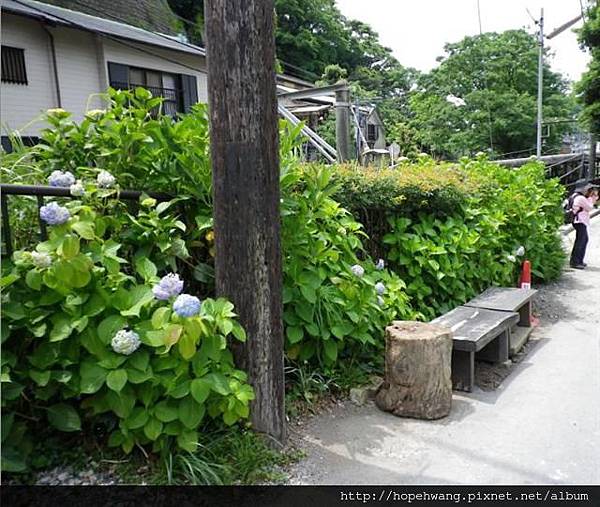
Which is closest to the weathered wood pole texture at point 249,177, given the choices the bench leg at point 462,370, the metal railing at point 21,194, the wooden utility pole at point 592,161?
the metal railing at point 21,194

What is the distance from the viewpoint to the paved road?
A: 260 cm

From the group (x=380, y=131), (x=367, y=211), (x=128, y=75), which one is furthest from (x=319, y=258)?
(x=380, y=131)

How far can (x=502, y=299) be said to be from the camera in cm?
482

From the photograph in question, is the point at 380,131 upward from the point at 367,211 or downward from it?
upward

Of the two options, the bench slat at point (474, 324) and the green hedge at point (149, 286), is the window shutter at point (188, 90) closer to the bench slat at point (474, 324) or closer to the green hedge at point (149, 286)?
the green hedge at point (149, 286)

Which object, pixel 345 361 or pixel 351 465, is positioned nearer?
pixel 351 465

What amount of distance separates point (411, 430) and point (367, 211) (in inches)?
80.1

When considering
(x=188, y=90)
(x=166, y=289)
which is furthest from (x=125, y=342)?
(x=188, y=90)

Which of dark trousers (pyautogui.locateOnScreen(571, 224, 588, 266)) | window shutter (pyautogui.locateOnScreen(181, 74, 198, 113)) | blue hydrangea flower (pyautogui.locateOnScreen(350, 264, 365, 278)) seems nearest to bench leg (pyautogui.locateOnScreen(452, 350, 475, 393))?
blue hydrangea flower (pyautogui.locateOnScreen(350, 264, 365, 278))

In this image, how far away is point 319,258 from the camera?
3229 millimetres

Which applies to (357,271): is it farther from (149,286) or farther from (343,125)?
(343,125)

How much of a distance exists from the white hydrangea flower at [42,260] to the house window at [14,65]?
907 cm

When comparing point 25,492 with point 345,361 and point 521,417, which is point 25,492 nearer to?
point 345,361

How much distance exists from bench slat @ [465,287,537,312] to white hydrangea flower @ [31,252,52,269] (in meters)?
3.70
